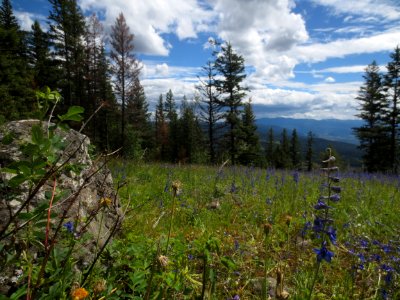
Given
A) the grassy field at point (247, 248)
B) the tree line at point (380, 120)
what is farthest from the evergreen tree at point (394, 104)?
the grassy field at point (247, 248)

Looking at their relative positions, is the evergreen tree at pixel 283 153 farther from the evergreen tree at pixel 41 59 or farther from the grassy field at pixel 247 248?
the grassy field at pixel 247 248

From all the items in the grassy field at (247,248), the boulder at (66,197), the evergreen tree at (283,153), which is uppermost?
the boulder at (66,197)

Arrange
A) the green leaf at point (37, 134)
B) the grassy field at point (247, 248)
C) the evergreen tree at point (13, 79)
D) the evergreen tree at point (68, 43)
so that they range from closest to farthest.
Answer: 1. the green leaf at point (37, 134)
2. the grassy field at point (247, 248)
3. the evergreen tree at point (13, 79)
4. the evergreen tree at point (68, 43)

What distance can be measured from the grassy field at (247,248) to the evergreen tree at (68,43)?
24.0m

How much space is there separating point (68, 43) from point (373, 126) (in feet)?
104

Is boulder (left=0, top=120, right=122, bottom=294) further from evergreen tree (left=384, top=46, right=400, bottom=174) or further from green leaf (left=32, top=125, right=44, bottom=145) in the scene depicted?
evergreen tree (left=384, top=46, right=400, bottom=174)

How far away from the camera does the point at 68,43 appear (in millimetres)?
26422

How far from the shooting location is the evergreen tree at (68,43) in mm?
25578

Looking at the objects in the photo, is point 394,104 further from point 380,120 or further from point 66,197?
point 66,197

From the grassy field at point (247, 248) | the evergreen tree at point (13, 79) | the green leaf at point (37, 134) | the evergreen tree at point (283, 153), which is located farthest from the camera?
the evergreen tree at point (283, 153)

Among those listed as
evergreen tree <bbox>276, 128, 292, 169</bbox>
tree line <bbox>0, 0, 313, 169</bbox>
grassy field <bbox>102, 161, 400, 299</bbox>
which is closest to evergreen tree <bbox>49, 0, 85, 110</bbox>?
tree line <bbox>0, 0, 313, 169</bbox>

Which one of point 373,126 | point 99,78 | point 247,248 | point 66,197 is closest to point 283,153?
point 373,126

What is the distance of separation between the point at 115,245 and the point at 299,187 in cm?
581

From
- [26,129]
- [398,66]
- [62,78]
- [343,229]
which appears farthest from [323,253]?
[398,66]
